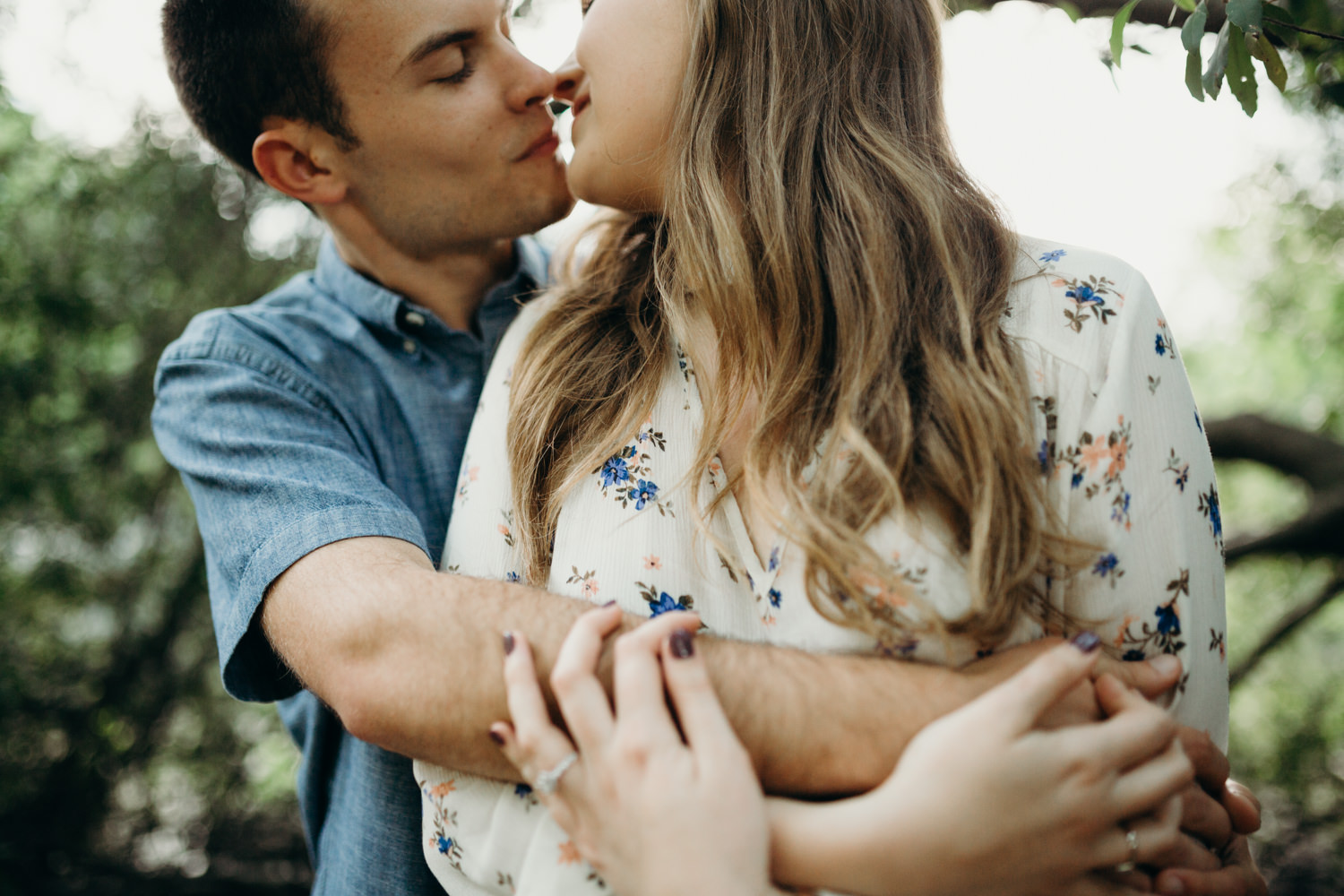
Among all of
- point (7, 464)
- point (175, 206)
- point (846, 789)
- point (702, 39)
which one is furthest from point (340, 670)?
point (175, 206)

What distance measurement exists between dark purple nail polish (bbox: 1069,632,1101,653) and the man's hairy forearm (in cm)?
16

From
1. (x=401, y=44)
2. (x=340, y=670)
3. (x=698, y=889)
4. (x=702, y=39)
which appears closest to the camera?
(x=698, y=889)

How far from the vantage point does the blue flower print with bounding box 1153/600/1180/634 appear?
3.95 feet

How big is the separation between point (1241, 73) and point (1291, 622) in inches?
122

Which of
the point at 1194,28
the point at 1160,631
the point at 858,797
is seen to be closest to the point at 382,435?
the point at 858,797

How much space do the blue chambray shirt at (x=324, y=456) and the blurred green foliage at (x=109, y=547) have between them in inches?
59.7

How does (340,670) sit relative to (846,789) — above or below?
below

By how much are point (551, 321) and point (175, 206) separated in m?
2.30

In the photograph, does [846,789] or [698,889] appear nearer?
[698,889]

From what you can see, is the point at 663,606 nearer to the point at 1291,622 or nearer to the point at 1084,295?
the point at 1084,295

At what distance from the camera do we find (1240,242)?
4.79 m

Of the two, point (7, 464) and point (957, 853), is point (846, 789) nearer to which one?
point (957, 853)

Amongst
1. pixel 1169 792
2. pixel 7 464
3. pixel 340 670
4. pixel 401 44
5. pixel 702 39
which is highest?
pixel 702 39

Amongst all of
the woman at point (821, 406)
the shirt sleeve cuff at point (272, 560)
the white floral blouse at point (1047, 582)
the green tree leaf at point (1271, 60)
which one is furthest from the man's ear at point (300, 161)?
the green tree leaf at point (1271, 60)
